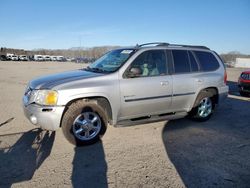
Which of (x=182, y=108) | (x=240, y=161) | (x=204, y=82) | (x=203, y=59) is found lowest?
(x=240, y=161)

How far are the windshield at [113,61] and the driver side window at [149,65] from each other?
0.24m

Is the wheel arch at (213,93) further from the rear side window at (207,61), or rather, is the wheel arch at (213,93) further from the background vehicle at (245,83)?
the background vehicle at (245,83)

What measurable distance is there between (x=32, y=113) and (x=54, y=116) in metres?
0.45

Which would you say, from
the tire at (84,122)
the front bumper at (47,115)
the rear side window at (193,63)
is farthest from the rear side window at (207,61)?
the front bumper at (47,115)

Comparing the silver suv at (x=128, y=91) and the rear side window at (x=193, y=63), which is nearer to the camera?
the silver suv at (x=128, y=91)

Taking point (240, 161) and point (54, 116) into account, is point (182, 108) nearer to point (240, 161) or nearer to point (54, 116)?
point (240, 161)

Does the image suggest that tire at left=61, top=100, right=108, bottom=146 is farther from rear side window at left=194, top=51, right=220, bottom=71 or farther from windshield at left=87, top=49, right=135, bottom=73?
rear side window at left=194, top=51, right=220, bottom=71

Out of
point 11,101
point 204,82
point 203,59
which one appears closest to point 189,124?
point 204,82

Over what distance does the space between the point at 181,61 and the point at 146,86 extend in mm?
1265

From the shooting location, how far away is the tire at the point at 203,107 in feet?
18.8

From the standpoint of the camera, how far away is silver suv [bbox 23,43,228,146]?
4086 mm

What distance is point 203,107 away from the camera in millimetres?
5906

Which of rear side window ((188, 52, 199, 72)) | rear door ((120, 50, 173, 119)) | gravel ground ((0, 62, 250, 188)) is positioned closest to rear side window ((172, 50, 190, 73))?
rear side window ((188, 52, 199, 72))

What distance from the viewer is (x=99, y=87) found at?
426cm
